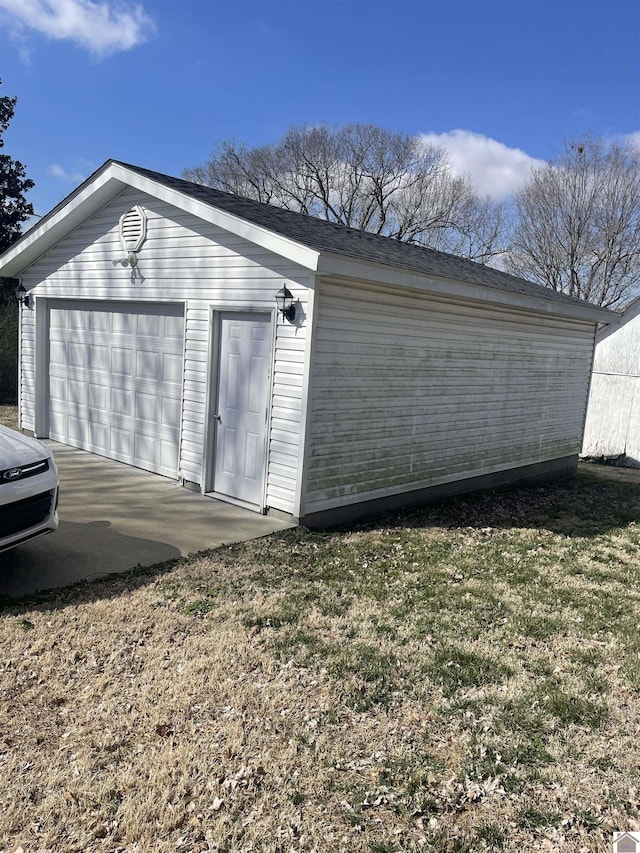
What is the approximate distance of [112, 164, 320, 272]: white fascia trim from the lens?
231 inches

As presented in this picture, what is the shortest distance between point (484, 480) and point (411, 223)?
23537mm

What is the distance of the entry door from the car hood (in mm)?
2478

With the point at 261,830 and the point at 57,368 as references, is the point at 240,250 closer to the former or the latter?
the point at 57,368

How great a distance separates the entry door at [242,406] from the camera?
6.77 metres

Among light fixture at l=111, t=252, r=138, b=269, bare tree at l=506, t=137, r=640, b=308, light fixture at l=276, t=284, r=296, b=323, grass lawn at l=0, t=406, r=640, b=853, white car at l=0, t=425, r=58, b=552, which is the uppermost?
bare tree at l=506, t=137, r=640, b=308

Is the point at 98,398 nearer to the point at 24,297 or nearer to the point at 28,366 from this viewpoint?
the point at 28,366

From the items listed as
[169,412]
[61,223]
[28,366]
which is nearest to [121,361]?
[169,412]

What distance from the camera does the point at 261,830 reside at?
2527 millimetres

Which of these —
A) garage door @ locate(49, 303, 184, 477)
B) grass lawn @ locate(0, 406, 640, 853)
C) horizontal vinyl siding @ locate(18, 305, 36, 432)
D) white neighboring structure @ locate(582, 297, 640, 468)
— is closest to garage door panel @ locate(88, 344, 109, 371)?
garage door @ locate(49, 303, 184, 477)

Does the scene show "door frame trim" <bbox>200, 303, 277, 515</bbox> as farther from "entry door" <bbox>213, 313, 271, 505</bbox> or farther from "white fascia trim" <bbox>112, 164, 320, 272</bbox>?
"white fascia trim" <bbox>112, 164, 320, 272</bbox>

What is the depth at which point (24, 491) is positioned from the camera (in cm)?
451

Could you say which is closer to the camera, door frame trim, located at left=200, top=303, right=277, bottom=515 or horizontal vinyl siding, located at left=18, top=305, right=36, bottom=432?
door frame trim, located at left=200, top=303, right=277, bottom=515

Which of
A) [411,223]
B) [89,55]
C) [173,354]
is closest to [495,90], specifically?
[89,55]

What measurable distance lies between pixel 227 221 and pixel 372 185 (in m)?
26.7
